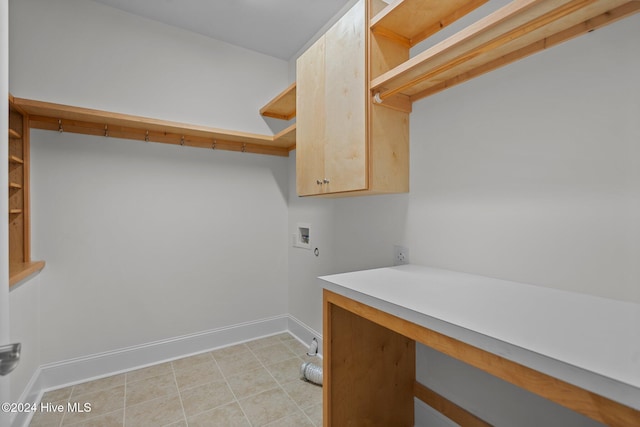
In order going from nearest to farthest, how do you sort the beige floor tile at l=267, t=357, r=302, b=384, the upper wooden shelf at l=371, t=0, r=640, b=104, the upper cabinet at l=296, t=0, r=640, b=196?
the upper wooden shelf at l=371, t=0, r=640, b=104 → the upper cabinet at l=296, t=0, r=640, b=196 → the beige floor tile at l=267, t=357, r=302, b=384

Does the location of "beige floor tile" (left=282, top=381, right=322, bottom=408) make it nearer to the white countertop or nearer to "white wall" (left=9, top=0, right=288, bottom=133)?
the white countertop

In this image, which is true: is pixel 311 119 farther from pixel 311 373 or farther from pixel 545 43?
pixel 311 373

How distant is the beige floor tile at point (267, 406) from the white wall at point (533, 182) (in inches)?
32.6

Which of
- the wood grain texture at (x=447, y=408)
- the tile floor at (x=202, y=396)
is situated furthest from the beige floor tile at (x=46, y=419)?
the wood grain texture at (x=447, y=408)

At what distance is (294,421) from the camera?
165 centimetres

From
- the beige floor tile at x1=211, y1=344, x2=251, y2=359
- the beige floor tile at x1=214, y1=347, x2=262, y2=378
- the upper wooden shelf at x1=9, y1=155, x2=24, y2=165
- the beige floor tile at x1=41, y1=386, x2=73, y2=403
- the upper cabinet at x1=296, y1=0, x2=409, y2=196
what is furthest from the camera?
the beige floor tile at x1=211, y1=344, x2=251, y2=359

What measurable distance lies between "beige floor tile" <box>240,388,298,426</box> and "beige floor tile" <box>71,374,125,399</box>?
3.14 ft

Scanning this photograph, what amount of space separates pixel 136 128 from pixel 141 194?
51cm

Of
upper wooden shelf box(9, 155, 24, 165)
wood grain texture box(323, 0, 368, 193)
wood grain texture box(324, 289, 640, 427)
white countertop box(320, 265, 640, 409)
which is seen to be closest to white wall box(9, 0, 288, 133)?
upper wooden shelf box(9, 155, 24, 165)

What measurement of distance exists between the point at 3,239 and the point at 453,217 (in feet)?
5.18

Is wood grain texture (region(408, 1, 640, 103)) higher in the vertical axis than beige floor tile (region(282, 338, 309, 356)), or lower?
higher

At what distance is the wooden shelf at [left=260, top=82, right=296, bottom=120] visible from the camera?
2348mm

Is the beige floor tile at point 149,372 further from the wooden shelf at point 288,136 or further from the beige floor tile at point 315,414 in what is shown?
the wooden shelf at point 288,136

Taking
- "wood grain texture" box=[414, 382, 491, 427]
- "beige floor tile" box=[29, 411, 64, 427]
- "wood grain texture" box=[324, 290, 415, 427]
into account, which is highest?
"wood grain texture" box=[324, 290, 415, 427]
